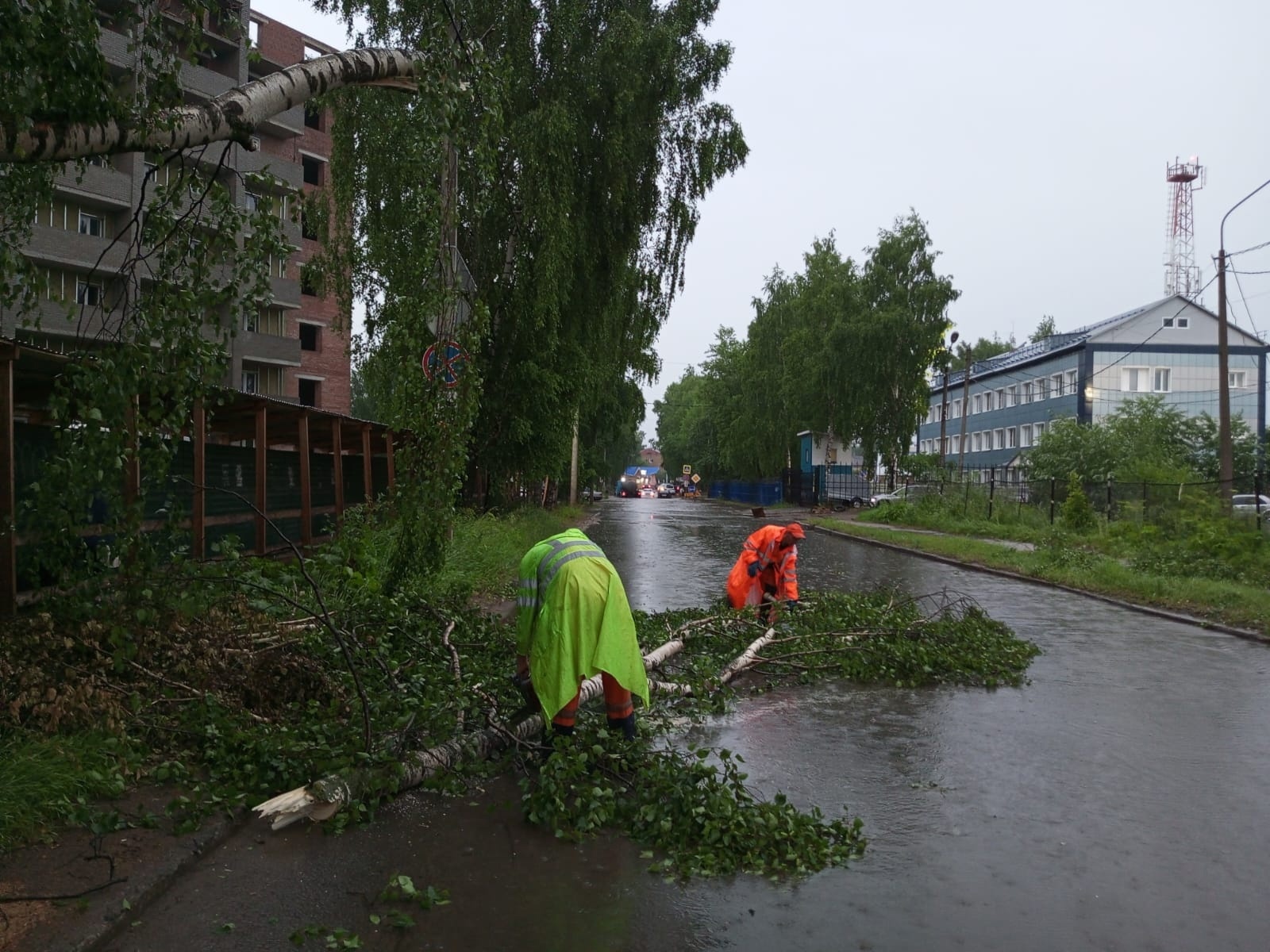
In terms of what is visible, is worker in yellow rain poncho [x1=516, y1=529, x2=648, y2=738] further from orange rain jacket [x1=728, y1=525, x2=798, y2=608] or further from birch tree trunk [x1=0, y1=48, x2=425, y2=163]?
orange rain jacket [x1=728, y1=525, x2=798, y2=608]

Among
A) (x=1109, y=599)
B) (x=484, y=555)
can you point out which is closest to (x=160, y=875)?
(x=484, y=555)

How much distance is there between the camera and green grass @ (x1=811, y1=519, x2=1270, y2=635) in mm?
12469

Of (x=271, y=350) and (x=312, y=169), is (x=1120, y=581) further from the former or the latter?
(x=312, y=169)

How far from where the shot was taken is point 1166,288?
64500 millimetres

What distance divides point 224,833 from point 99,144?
297cm

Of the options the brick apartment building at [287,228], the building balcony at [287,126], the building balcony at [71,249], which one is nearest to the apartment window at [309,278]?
the brick apartment building at [287,228]

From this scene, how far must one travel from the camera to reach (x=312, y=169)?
4728 centimetres

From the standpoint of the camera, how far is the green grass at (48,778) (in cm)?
402

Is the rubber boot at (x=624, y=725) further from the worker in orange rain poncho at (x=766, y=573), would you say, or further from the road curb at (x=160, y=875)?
the worker in orange rain poncho at (x=766, y=573)

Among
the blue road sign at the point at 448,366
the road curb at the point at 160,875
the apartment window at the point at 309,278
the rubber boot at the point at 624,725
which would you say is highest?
the apartment window at the point at 309,278

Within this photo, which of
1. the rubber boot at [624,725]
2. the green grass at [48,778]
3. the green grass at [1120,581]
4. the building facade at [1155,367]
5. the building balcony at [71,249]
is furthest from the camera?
the building facade at [1155,367]

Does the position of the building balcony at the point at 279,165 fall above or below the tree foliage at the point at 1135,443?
above

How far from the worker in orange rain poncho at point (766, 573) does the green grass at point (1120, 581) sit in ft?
17.7

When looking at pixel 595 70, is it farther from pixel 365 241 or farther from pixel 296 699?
pixel 296 699
